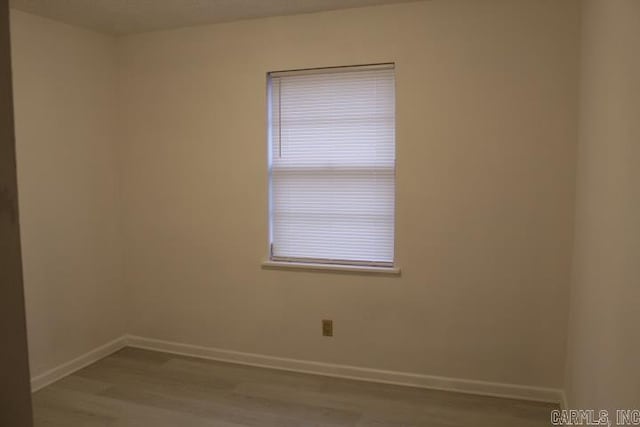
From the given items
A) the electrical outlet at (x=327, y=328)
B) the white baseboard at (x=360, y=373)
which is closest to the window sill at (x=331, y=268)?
the electrical outlet at (x=327, y=328)

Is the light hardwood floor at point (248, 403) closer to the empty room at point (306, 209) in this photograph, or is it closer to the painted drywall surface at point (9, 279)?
the empty room at point (306, 209)

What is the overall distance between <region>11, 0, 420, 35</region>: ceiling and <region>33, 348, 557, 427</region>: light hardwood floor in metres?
2.46

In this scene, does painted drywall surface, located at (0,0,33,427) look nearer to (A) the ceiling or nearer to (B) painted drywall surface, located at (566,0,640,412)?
(B) painted drywall surface, located at (566,0,640,412)

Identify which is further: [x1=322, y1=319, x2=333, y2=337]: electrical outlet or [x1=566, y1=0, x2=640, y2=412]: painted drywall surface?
[x1=322, y1=319, x2=333, y2=337]: electrical outlet

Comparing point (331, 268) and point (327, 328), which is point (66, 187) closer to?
point (331, 268)

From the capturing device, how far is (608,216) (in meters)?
1.83

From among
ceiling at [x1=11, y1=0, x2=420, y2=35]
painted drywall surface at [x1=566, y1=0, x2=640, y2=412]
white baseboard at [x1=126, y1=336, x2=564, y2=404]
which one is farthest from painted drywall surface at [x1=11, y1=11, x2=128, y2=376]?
painted drywall surface at [x1=566, y1=0, x2=640, y2=412]

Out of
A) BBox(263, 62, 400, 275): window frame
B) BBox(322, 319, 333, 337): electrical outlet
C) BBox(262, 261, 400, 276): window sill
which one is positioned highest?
BBox(263, 62, 400, 275): window frame

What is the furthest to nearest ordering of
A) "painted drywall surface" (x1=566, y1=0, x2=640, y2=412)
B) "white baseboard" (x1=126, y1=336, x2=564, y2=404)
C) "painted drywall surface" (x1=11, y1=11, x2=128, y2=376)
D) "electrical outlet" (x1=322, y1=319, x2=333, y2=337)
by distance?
"electrical outlet" (x1=322, y1=319, x2=333, y2=337) → "painted drywall surface" (x1=11, y1=11, x2=128, y2=376) → "white baseboard" (x1=126, y1=336, x2=564, y2=404) → "painted drywall surface" (x1=566, y1=0, x2=640, y2=412)

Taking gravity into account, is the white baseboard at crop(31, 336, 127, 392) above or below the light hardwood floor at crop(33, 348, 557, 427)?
above

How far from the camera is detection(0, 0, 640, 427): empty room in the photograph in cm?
284

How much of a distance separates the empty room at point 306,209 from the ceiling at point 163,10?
0.07 ft

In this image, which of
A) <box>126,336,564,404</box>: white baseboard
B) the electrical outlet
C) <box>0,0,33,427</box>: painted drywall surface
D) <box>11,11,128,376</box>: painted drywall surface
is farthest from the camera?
the electrical outlet

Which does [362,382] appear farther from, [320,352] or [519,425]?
[519,425]
